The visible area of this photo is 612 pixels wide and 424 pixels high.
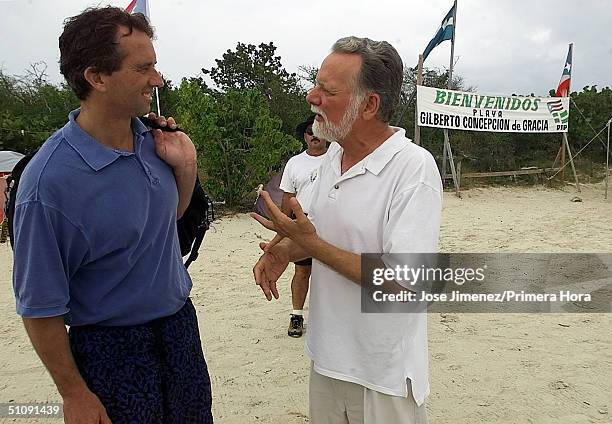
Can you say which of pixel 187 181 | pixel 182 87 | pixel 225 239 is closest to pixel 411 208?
pixel 187 181

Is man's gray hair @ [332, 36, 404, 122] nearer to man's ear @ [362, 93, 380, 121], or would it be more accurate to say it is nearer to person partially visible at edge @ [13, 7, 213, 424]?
man's ear @ [362, 93, 380, 121]

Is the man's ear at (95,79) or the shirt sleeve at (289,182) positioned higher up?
the man's ear at (95,79)

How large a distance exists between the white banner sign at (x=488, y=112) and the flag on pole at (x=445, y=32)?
1.14 meters

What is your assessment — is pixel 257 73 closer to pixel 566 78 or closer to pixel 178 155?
pixel 566 78

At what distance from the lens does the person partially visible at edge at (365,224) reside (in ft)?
5.14

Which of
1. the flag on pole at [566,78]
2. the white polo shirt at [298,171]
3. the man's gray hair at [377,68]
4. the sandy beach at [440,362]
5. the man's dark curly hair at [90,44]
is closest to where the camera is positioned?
the man's dark curly hair at [90,44]

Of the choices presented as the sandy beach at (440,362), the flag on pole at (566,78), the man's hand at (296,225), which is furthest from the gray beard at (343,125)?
the flag on pole at (566,78)

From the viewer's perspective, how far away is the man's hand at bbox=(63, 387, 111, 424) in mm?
1479

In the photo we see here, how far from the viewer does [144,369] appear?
1611 millimetres

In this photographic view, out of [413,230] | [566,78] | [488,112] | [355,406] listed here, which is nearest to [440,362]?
[355,406]

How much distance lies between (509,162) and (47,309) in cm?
1532

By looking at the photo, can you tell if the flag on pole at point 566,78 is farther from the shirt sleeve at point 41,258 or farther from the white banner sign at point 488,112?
the shirt sleeve at point 41,258
